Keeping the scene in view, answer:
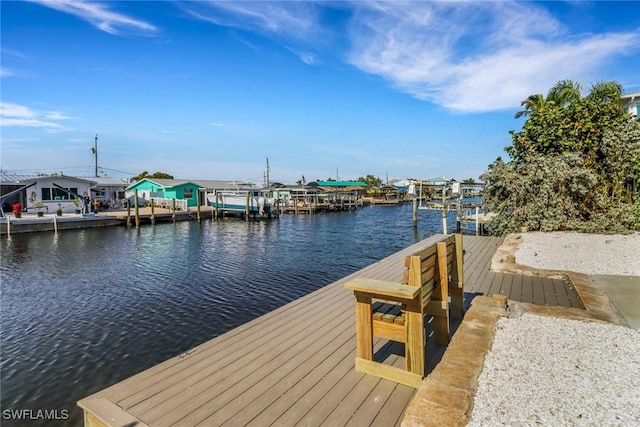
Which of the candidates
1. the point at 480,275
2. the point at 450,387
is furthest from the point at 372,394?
the point at 480,275

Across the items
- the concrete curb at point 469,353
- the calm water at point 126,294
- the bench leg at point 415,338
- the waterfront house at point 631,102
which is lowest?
the calm water at point 126,294

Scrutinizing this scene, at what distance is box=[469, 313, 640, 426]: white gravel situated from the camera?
93.5 inches

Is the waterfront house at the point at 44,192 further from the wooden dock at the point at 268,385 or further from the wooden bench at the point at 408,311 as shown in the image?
the wooden bench at the point at 408,311

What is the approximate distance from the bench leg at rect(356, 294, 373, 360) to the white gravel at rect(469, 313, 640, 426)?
983 millimetres

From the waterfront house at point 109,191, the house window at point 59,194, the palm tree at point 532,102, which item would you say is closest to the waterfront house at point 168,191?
the waterfront house at point 109,191

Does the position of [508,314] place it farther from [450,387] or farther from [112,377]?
[112,377]

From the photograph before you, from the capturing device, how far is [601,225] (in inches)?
436

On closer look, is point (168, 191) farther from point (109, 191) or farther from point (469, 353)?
point (469, 353)

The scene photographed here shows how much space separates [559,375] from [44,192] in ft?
116

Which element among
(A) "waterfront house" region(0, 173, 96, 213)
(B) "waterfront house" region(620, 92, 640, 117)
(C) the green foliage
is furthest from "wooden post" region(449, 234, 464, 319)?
(A) "waterfront house" region(0, 173, 96, 213)

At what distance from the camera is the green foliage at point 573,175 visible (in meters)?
11.4

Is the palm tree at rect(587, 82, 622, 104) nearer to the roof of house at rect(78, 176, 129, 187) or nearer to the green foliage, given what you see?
the green foliage

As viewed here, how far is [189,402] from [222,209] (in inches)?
1281

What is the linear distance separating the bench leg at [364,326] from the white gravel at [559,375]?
3.20 ft
